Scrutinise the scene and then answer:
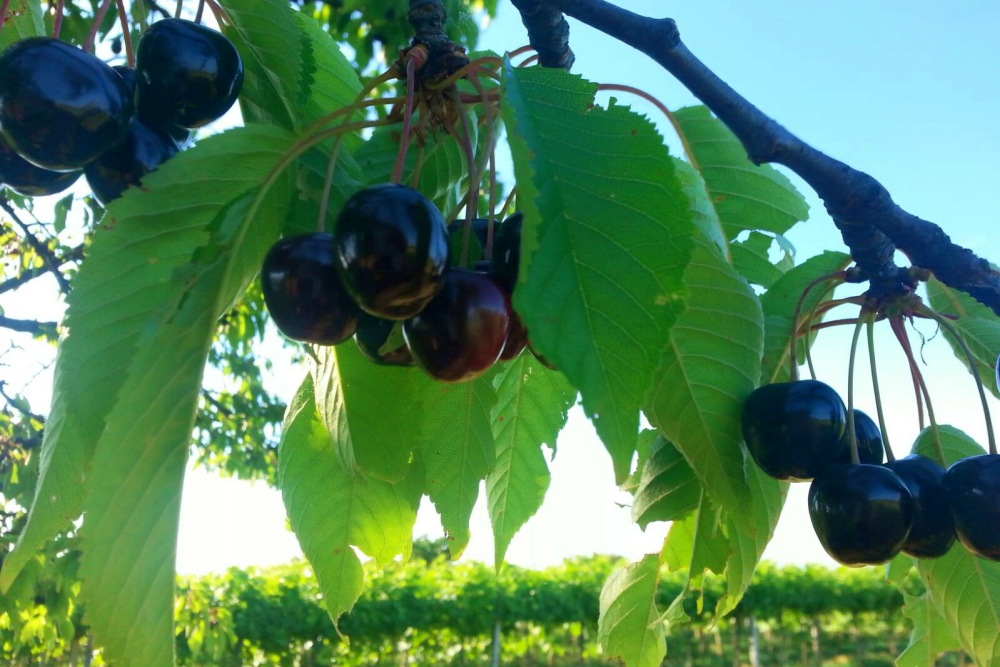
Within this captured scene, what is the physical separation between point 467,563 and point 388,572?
5.00 feet

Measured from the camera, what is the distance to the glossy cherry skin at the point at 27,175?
0.78 meters

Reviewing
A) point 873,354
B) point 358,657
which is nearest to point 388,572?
→ point 358,657

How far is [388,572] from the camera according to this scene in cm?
1209

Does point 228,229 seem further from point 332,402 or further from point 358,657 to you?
point 358,657

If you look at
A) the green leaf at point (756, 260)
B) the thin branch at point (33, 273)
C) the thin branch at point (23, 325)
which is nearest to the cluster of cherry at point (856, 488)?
the green leaf at point (756, 260)

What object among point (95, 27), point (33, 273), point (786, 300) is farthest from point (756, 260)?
point (33, 273)

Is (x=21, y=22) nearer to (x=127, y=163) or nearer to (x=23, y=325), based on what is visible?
(x=127, y=163)

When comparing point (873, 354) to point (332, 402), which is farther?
point (873, 354)

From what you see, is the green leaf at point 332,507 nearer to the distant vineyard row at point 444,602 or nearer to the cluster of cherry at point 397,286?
the cluster of cherry at point 397,286

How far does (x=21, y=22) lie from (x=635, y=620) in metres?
1.07

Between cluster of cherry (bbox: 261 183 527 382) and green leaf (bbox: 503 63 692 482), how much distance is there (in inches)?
5.2

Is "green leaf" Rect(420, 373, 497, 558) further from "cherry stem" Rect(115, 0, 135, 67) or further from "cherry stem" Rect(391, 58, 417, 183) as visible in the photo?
"cherry stem" Rect(115, 0, 135, 67)

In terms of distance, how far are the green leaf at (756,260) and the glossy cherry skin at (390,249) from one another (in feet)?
1.91

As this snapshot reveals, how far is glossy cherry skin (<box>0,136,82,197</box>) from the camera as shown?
2.56ft
